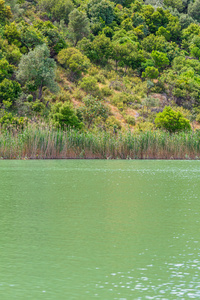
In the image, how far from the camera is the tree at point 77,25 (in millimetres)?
64312

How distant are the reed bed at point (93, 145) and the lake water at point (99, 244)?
50.8 ft

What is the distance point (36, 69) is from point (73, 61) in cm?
883

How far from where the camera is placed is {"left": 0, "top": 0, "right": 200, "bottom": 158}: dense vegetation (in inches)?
1911

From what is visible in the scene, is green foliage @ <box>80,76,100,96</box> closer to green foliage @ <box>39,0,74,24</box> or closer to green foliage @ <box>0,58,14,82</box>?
green foliage @ <box>0,58,14,82</box>

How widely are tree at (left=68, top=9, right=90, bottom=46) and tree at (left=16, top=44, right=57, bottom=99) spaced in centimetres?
1521

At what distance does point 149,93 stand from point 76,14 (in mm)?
13748

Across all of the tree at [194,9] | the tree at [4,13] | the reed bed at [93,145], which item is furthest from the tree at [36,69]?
the tree at [194,9]

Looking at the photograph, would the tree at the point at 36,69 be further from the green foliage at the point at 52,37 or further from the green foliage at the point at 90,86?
the green foliage at the point at 52,37

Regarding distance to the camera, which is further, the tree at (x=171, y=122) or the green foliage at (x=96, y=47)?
the green foliage at (x=96, y=47)

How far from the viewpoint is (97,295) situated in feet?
15.5

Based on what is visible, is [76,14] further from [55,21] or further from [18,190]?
[18,190]

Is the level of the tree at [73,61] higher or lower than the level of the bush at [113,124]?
higher

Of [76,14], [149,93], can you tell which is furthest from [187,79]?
[76,14]

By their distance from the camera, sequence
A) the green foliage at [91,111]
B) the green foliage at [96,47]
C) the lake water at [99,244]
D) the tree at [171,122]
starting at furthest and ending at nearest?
1. the green foliage at [96,47]
2. the tree at [171,122]
3. the green foliage at [91,111]
4. the lake water at [99,244]
